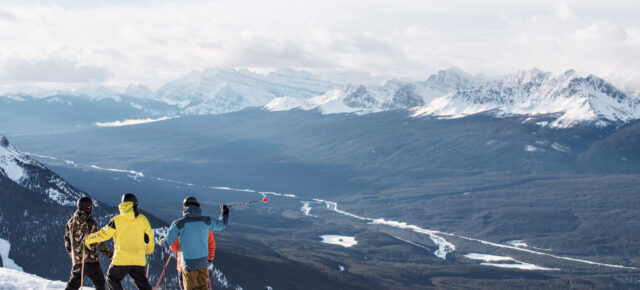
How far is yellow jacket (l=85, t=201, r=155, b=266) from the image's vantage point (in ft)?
94.6

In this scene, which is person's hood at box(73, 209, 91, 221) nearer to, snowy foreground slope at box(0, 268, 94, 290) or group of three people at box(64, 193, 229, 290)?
group of three people at box(64, 193, 229, 290)

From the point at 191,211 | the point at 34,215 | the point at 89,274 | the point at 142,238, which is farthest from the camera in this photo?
the point at 34,215

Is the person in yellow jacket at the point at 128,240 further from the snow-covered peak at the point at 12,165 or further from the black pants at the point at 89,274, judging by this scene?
the snow-covered peak at the point at 12,165

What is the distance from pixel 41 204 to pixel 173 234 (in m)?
143

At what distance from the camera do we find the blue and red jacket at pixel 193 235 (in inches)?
1122

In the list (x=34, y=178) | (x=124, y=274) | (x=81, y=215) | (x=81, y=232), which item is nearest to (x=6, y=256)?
(x=34, y=178)

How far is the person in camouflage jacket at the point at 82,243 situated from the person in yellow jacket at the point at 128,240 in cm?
81

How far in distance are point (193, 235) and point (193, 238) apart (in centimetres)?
13

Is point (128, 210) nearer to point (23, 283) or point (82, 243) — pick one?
point (82, 243)

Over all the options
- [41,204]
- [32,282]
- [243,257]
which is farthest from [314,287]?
[32,282]

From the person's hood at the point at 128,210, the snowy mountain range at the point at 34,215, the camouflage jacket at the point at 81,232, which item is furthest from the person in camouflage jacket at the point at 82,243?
the snowy mountain range at the point at 34,215

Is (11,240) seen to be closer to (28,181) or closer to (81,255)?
(28,181)

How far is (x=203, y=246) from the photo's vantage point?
29047mm

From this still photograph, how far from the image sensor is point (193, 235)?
94.5ft
